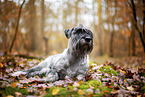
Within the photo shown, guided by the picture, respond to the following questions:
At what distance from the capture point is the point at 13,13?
813 centimetres

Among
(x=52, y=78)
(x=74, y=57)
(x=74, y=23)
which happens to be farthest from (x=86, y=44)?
(x=74, y=23)

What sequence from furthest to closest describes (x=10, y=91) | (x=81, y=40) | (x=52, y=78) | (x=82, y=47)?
(x=52, y=78), (x=82, y=47), (x=81, y=40), (x=10, y=91)

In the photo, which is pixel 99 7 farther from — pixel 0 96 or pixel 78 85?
pixel 0 96

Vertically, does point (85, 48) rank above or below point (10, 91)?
above

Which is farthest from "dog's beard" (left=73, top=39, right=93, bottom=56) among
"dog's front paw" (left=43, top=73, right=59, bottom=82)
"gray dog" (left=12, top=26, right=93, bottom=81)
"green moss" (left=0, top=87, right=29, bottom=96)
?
"green moss" (left=0, top=87, right=29, bottom=96)

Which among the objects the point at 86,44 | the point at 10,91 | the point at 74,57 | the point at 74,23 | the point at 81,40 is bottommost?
the point at 10,91

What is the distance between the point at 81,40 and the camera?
3006 millimetres

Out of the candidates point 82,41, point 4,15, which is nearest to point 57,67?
point 82,41

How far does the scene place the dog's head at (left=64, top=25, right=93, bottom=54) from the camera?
3.02m

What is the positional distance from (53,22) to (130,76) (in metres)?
26.7

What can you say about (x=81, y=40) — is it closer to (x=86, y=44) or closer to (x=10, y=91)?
(x=86, y=44)

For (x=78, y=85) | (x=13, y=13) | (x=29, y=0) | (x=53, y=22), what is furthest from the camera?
(x=53, y=22)

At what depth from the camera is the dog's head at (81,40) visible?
3015 mm

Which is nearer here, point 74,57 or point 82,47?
point 82,47
